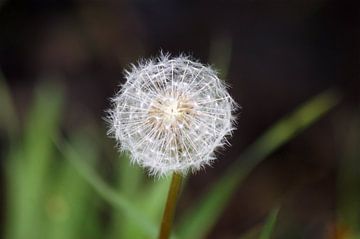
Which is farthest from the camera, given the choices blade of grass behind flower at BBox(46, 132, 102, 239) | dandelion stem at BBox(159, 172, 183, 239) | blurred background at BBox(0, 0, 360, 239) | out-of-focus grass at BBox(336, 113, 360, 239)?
blurred background at BBox(0, 0, 360, 239)

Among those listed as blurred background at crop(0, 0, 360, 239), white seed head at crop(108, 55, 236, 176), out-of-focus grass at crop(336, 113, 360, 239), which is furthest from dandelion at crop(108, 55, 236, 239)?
blurred background at crop(0, 0, 360, 239)

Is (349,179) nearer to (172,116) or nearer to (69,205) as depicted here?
(69,205)

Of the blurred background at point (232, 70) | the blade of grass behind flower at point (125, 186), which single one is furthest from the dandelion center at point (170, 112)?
the blurred background at point (232, 70)

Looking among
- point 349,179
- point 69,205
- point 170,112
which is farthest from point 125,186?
point 170,112

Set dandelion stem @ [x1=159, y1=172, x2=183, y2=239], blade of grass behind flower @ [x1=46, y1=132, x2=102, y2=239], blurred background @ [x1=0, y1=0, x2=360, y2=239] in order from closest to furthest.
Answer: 1. dandelion stem @ [x1=159, y1=172, x2=183, y2=239]
2. blade of grass behind flower @ [x1=46, y1=132, x2=102, y2=239]
3. blurred background @ [x1=0, y1=0, x2=360, y2=239]

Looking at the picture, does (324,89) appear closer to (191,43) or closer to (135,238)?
(191,43)

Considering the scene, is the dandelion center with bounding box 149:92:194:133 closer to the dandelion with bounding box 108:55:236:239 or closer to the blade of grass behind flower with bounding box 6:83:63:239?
the dandelion with bounding box 108:55:236:239

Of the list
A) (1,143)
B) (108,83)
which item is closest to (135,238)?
(1,143)
